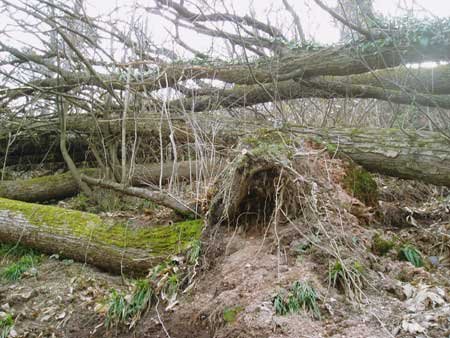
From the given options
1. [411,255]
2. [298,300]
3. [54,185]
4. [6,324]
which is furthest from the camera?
[54,185]

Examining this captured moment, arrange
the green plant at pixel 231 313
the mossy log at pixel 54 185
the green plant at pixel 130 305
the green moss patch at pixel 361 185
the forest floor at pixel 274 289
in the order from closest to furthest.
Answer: the forest floor at pixel 274 289 → the green plant at pixel 231 313 → the green plant at pixel 130 305 → the green moss patch at pixel 361 185 → the mossy log at pixel 54 185

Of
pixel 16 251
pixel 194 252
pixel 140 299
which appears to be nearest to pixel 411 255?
pixel 194 252

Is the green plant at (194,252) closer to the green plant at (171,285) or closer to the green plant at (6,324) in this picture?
the green plant at (171,285)

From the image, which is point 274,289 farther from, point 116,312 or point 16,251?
point 16,251

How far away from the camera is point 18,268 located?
177 inches

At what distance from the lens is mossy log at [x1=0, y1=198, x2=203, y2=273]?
4.07 meters

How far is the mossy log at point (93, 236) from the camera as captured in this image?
4.07 meters

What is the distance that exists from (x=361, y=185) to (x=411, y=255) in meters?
Answer: 1.22

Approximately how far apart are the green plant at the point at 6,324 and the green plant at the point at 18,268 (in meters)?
0.74

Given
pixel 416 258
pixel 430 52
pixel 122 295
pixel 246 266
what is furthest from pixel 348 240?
pixel 430 52

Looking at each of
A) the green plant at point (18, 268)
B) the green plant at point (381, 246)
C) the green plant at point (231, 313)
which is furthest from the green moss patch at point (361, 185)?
the green plant at point (18, 268)

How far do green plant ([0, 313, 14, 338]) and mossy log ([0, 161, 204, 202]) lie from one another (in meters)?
2.99

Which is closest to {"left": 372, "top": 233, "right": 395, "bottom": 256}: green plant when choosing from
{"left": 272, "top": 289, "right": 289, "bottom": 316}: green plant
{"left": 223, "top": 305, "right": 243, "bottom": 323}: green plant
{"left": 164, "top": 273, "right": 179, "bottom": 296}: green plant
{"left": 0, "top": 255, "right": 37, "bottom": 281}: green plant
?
{"left": 272, "top": 289, "right": 289, "bottom": 316}: green plant

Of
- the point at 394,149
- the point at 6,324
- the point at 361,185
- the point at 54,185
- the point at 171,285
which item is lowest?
the point at 6,324
